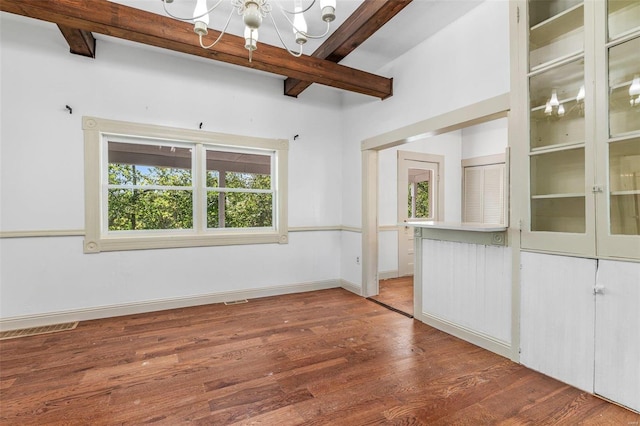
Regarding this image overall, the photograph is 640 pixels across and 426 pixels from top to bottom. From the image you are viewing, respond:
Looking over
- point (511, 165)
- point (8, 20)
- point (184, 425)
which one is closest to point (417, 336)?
point (511, 165)

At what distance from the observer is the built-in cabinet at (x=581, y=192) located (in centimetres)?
187

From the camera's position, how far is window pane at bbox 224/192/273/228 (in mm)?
4094

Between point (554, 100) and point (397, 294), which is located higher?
point (554, 100)

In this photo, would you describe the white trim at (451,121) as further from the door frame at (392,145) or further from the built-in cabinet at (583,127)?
the built-in cabinet at (583,127)

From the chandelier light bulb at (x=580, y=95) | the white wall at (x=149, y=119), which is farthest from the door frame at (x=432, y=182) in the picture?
the chandelier light bulb at (x=580, y=95)

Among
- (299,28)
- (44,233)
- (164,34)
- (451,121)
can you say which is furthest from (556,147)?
(44,233)

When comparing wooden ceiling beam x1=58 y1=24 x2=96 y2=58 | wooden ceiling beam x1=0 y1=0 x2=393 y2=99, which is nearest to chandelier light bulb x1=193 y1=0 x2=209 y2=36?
wooden ceiling beam x1=0 y1=0 x2=393 y2=99

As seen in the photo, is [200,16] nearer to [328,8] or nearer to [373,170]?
[328,8]

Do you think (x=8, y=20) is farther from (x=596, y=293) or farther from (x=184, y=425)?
(x=596, y=293)

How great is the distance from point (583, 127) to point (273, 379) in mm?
2762

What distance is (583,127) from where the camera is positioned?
2.09 metres

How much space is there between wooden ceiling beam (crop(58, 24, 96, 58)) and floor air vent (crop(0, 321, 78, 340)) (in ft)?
9.12

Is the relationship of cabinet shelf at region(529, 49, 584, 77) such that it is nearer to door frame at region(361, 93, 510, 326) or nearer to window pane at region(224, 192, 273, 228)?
door frame at region(361, 93, 510, 326)

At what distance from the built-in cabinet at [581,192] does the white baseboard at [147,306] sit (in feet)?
8.83
